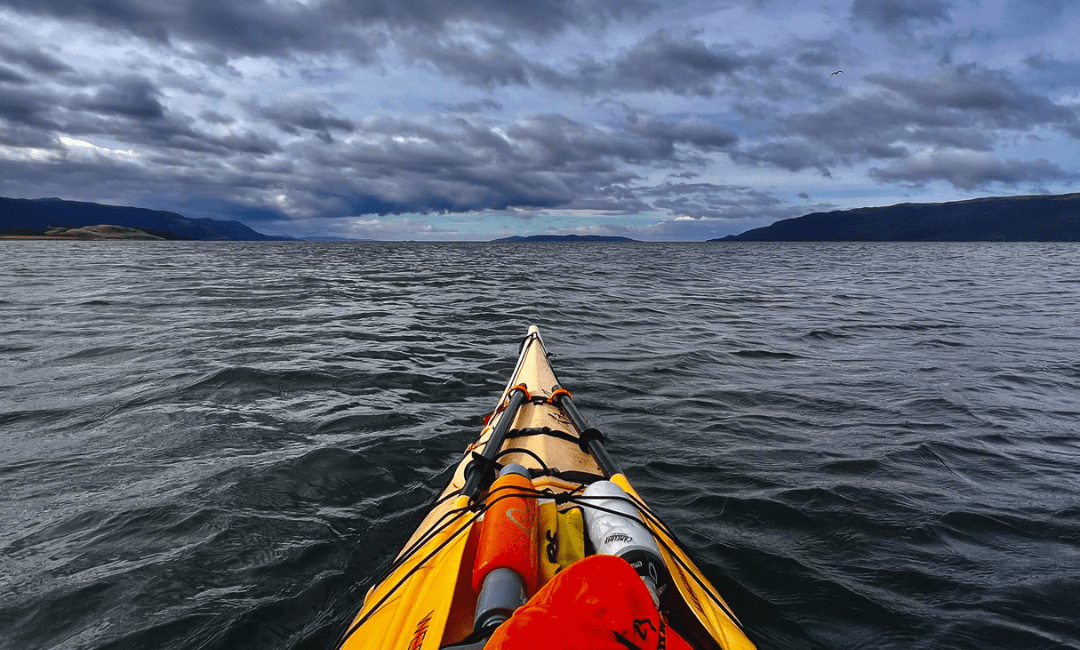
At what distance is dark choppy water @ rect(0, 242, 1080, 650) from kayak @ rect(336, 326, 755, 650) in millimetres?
947

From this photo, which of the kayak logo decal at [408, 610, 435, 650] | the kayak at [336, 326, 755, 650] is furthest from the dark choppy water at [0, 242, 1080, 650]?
the kayak logo decal at [408, 610, 435, 650]

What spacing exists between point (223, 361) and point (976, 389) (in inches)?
505

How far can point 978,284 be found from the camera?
24297mm

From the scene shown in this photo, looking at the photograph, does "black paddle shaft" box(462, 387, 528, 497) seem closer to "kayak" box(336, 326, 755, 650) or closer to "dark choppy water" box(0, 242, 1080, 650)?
"kayak" box(336, 326, 755, 650)

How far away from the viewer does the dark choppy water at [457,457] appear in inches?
138

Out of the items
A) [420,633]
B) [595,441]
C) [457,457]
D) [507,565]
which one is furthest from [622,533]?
[457,457]

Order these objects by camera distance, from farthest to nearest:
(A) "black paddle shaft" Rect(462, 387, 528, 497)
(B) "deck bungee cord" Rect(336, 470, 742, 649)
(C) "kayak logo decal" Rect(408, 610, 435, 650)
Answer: (A) "black paddle shaft" Rect(462, 387, 528, 497) < (B) "deck bungee cord" Rect(336, 470, 742, 649) < (C) "kayak logo decal" Rect(408, 610, 435, 650)

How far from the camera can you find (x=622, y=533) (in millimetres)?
2744

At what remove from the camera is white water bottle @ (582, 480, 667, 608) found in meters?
2.58

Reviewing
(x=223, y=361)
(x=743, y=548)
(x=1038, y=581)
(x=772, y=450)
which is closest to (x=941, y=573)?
(x=1038, y=581)

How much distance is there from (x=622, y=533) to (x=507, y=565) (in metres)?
Result: 0.69

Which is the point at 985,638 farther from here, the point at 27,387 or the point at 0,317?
the point at 0,317

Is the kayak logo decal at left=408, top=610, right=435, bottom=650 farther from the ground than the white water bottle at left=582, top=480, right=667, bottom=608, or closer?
closer

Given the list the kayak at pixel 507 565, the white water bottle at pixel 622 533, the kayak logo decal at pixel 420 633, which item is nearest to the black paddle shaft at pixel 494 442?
the kayak at pixel 507 565
